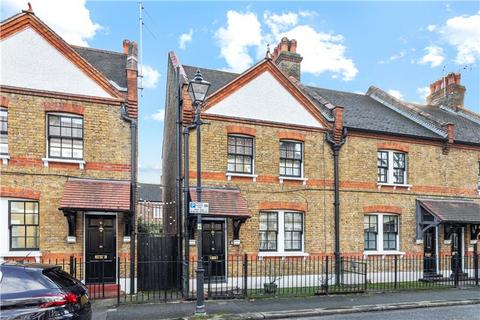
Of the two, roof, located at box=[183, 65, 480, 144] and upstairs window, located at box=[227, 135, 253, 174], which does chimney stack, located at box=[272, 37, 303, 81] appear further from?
upstairs window, located at box=[227, 135, 253, 174]

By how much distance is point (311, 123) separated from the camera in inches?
666

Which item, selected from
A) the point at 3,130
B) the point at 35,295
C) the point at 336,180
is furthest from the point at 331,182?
the point at 35,295

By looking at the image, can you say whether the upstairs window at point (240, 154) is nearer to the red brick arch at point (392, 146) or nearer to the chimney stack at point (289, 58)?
the red brick arch at point (392, 146)

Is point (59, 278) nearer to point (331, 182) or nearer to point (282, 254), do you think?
point (282, 254)

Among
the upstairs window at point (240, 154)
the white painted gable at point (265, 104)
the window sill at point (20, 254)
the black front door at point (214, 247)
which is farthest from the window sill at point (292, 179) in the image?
the window sill at point (20, 254)

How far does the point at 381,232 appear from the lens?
1761 centimetres

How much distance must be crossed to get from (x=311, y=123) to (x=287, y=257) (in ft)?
17.9

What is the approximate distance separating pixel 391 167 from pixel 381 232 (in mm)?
2876

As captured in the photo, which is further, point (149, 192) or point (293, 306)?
Result: point (149, 192)

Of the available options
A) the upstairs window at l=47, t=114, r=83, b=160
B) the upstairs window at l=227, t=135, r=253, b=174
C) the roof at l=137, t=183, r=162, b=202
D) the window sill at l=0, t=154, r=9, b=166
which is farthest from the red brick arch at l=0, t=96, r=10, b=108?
the roof at l=137, t=183, r=162, b=202

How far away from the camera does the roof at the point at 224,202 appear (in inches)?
555

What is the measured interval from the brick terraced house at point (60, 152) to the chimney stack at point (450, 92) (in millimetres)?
19785

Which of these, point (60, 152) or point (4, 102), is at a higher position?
point (4, 102)

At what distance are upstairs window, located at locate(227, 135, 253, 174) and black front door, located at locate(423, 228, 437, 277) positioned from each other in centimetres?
899
